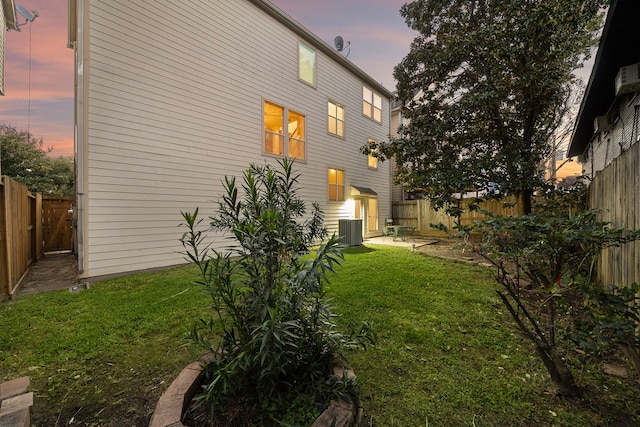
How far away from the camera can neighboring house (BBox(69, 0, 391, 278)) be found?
5.07m

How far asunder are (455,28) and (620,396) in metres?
8.27

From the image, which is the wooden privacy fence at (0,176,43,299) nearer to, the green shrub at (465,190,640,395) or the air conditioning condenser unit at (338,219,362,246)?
the green shrub at (465,190,640,395)

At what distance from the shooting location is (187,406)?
5.09 feet

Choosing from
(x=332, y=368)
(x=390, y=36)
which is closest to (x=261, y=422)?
(x=332, y=368)

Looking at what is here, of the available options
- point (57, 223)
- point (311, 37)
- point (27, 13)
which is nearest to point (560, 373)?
point (311, 37)

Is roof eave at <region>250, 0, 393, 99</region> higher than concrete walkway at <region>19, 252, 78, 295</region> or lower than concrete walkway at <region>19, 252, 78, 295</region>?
higher

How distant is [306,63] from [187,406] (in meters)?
10.4

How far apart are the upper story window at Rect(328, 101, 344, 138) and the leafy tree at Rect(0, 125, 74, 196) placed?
52.0ft

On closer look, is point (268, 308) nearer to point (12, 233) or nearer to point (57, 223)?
point (12, 233)

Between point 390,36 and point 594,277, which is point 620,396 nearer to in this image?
point 594,277

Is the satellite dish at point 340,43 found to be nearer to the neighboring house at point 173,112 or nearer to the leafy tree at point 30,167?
the neighboring house at point 173,112

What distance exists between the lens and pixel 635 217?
220 cm

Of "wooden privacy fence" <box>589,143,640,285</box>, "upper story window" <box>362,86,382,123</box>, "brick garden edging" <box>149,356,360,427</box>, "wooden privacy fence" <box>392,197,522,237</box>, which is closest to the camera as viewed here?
"brick garden edging" <box>149,356,360,427</box>

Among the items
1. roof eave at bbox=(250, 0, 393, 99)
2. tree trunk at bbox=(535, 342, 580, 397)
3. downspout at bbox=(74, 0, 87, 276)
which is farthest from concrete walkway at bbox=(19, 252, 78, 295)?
roof eave at bbox=(250, 0, 393, 99)
